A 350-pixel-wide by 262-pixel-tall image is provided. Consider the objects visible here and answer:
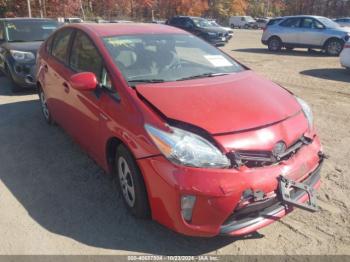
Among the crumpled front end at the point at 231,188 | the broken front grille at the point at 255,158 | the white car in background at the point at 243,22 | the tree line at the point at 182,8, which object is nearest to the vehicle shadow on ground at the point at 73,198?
the crumpled front end at the point at 231,188

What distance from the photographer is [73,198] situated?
365 centimetres

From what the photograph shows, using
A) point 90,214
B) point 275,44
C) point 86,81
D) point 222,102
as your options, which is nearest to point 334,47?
point 275,44

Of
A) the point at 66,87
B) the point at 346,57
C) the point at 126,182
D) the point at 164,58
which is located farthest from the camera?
the point at 346,57

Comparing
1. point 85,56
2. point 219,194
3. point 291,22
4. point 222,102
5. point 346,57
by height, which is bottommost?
point 346,57

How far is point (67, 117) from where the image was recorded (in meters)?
4.50

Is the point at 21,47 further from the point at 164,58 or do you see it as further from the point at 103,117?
the point at 103,117

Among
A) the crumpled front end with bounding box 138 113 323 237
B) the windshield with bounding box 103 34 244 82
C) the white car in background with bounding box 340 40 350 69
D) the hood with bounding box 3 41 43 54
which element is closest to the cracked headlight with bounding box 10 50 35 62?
the hood with bounding box 3 41 43 54

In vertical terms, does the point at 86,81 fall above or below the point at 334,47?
above

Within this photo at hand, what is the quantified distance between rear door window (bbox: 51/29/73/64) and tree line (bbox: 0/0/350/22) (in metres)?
24.0

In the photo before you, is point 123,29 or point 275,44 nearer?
point 123,29

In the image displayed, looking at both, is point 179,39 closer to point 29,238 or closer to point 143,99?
point 143,99

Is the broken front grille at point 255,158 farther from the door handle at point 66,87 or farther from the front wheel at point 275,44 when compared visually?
the front wheel at point 275,44

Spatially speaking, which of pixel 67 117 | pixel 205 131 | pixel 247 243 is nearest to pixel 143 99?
pixel 205 131

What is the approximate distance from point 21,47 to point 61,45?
370 cm
